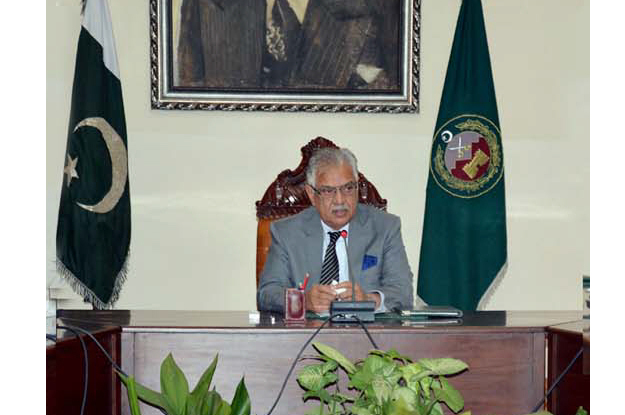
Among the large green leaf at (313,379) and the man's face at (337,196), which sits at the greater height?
the man's face at (337,196)

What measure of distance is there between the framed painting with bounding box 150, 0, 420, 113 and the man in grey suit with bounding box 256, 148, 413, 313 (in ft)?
3.29

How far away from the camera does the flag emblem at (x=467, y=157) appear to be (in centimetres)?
418

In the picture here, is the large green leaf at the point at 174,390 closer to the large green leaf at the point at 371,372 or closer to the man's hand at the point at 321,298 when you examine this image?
the large green leaf at the point at 371,372

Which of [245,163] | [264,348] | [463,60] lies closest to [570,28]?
[463,60]

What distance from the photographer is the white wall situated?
4.26 metres

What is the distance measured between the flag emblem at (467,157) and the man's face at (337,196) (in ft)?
3.35

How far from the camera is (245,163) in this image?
4.28m

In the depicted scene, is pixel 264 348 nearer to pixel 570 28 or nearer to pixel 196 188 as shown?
pixel 196 188

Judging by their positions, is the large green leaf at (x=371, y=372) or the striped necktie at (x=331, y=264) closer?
the large green leaf at (x=371, y=372)

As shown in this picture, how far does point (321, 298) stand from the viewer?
282 centimetres

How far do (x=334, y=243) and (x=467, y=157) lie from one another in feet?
3.88

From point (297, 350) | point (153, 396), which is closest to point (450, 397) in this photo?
point (153, 396)

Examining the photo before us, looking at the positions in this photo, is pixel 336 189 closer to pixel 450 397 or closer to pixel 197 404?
pixel 197 404

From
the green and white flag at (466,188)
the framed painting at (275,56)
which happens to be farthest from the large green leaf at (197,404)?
the framed painting at (275,56)
